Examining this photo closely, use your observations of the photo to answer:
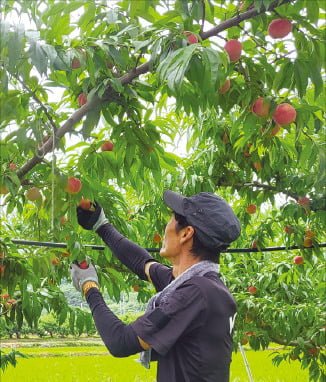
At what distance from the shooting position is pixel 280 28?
3.81 ft

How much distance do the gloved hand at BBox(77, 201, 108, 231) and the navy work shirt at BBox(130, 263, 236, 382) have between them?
577 millimetres

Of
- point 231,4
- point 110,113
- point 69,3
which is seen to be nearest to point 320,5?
point 231,4

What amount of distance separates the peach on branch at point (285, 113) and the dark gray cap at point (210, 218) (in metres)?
0.31

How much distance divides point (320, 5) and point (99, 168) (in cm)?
Result: 83

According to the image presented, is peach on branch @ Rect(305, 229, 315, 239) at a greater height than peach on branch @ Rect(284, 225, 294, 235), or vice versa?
peach on branch @ Rect(284, 225, 294, 235)

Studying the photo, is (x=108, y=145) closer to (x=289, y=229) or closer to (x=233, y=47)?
(x=233, y=47)

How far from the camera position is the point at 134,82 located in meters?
1.41

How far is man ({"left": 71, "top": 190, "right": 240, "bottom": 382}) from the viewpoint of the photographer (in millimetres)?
1324

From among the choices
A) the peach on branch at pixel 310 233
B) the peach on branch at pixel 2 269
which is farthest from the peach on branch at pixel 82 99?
the peach on branch at pixel 310 233

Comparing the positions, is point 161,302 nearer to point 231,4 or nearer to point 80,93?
point 80,93

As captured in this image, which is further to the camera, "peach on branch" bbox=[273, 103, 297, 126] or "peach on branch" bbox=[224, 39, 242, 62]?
"peach on branch" bbox=[273, 103, 297, 126]

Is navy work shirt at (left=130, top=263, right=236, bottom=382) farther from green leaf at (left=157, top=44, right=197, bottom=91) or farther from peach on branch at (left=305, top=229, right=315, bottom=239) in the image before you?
peach on branch at (left=305, top=229, right=315, bottom=239)

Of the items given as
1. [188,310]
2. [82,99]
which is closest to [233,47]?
[82,99]

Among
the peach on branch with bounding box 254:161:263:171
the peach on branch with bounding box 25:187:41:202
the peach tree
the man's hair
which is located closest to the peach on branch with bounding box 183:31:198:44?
the peach tree
